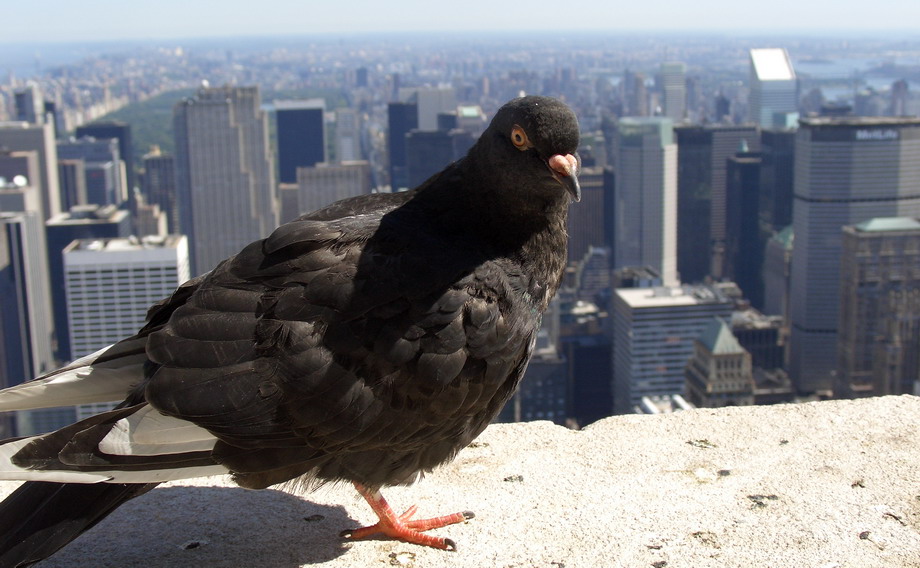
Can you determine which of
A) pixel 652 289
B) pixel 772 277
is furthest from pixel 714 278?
pixel 652 289

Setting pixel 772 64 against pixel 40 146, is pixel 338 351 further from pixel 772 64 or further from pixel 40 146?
pixel 772 64

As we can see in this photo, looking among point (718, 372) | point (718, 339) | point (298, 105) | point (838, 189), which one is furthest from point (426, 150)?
point (718, 372)

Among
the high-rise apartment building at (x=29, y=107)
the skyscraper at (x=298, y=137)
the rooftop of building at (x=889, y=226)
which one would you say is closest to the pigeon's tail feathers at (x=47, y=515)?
the rooftop of building at (x=889, y=226)

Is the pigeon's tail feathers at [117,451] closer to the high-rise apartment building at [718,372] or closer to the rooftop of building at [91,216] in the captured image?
the high-rise apartment building at [718,372]

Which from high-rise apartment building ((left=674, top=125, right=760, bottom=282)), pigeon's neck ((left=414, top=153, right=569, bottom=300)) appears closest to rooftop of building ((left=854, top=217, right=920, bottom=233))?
high-rise apartment building ((left=674, top=125, right=760, bottom=282))

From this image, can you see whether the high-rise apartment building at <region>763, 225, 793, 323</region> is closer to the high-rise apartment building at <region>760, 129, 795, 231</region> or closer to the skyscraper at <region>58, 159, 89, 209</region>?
the high-rise apartment building at <region>760, 129, 795, 231</region>
